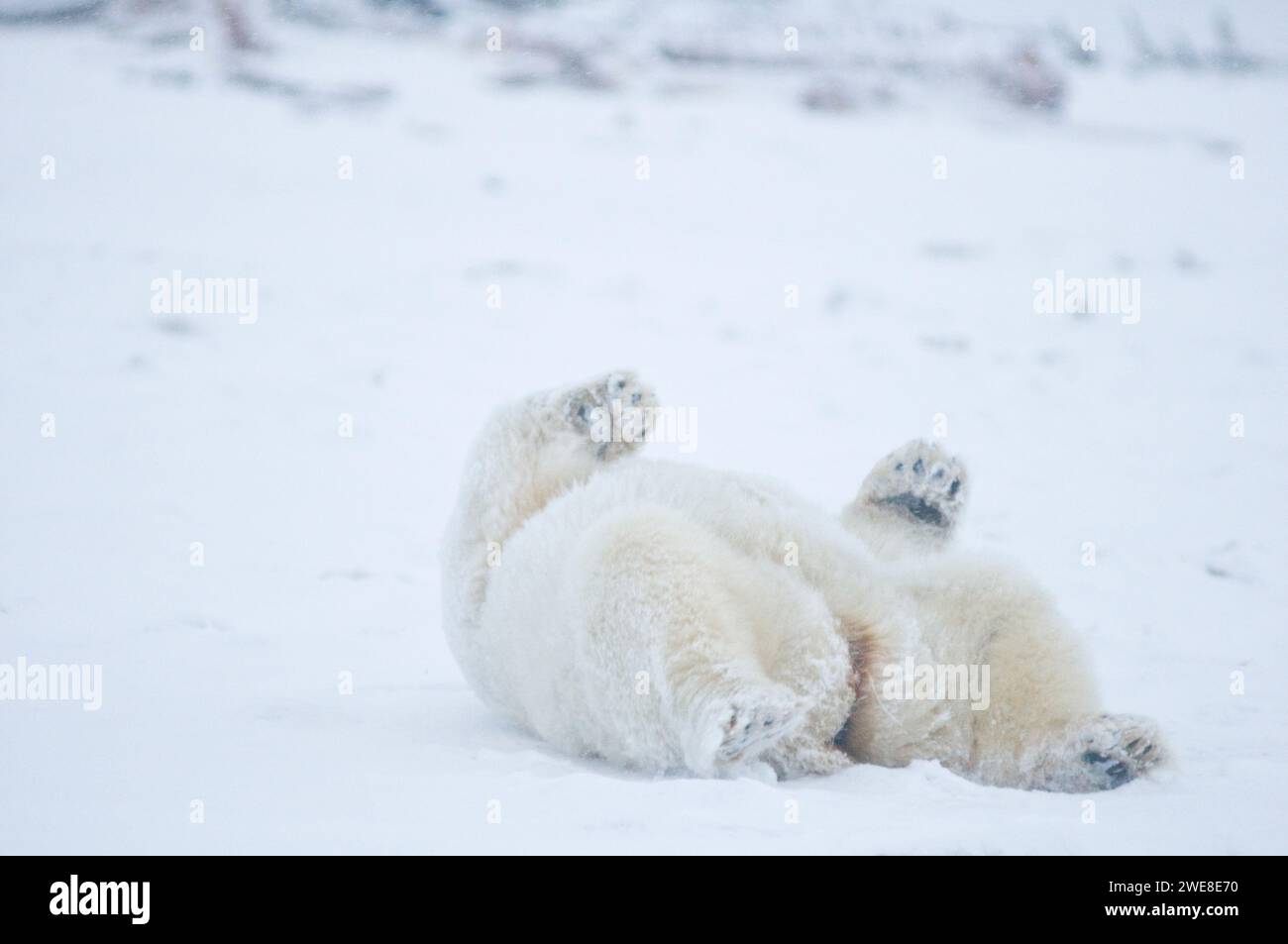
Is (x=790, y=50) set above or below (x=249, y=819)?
above

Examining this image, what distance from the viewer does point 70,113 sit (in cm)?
1248

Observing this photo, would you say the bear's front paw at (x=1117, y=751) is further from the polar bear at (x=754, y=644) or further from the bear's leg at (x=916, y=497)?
the bear's leg at (x=916, y=497)

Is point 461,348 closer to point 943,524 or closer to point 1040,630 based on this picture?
point 943,524

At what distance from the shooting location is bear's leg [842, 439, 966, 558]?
13.3 ft

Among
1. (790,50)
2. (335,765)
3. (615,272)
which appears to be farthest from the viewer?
(790,50)

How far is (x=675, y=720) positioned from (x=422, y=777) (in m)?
0.59

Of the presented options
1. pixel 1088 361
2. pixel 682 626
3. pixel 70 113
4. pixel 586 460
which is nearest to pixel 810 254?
pixel 1088 361

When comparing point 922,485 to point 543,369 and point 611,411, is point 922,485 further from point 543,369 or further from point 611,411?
point 543,369

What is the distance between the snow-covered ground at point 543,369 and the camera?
9.81 feet

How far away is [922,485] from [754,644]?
1.17m

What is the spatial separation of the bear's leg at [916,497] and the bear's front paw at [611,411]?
0.69 m

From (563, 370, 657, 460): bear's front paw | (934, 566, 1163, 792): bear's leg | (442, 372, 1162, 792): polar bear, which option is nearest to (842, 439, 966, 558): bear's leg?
(442, 372, 1162, 792): polar bear

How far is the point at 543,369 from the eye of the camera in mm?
9008

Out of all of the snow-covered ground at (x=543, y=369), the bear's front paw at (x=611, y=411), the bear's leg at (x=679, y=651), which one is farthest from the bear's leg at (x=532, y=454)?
the bear's leg at (x=679, y=651)
